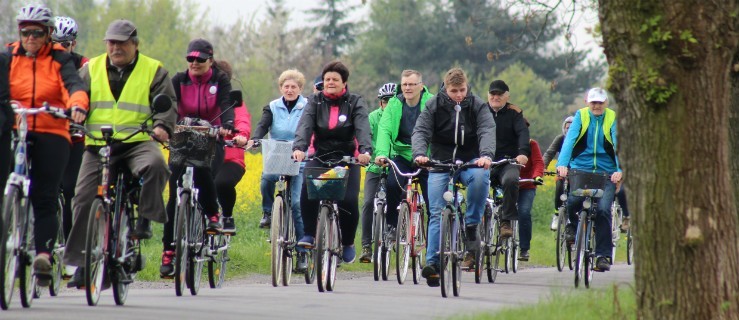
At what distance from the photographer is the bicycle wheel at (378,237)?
1366cm

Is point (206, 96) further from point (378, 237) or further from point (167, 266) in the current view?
point (378, 237)

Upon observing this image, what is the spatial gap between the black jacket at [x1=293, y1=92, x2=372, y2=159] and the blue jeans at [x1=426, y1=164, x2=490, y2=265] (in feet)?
2.57

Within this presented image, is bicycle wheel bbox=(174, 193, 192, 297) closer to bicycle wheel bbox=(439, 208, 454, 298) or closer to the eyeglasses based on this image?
the eyeglasses

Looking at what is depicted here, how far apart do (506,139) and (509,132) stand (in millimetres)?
81

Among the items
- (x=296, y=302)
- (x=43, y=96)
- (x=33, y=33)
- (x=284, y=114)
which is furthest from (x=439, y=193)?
(x=33, y=33)

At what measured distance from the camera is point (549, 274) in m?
15.6

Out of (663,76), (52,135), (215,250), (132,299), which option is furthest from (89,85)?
(663,76)

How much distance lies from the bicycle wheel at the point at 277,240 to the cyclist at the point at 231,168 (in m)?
0.46

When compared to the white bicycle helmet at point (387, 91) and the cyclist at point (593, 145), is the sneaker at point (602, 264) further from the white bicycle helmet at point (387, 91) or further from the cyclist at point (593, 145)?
the white bicycle helmet at point (387, 91)

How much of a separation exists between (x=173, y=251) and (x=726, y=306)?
4.87m

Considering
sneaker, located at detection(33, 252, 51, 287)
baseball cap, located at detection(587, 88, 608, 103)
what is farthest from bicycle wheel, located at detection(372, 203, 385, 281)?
sneaker, located at detection(33, 252, 51, 287)

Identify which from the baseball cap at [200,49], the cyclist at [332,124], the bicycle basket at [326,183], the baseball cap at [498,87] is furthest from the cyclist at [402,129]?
the baseball cap at [200,49]

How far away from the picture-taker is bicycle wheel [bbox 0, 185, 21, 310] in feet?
27.9

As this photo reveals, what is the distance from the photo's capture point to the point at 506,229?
15.0 meters
